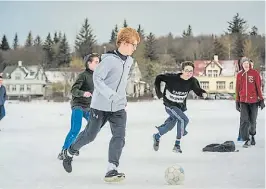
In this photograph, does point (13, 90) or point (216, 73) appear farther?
point (13, 90)

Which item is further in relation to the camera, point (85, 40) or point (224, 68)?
point (85, 40)

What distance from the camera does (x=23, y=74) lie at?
79375mm

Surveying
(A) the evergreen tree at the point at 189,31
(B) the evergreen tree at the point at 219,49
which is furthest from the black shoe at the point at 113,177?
(A) the evergreen tree at the point at 189,31

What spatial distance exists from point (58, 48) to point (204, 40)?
28.5m

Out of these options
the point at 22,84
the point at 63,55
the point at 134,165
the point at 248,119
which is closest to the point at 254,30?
the point at 63,55

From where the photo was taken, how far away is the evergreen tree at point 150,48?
81.5 m

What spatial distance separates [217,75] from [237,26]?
2513 centimetres

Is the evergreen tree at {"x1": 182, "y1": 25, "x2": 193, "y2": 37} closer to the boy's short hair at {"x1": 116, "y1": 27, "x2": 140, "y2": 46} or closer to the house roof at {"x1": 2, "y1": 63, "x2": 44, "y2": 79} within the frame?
the house roof at {"x1": 2, "y1": 63, "x2": 44, "y2": 79}

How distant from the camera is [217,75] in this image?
7144 centimetres

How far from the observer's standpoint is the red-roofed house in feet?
230

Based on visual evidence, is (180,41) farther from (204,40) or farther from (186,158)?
(186,158)

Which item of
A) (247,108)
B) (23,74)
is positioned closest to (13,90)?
(23,74)

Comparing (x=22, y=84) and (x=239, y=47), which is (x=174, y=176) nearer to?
(x=22, y=84)

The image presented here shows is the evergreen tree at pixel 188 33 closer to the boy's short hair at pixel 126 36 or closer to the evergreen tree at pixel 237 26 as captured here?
the evergreen tree at pixel 237 26
